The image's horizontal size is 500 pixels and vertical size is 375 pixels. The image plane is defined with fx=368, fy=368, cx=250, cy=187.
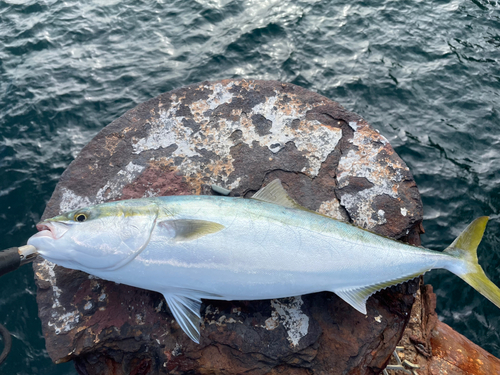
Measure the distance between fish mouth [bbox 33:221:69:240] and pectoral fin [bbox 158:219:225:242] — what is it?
0.63 metres

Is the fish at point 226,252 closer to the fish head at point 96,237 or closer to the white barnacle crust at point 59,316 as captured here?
the fish head at point 96,237

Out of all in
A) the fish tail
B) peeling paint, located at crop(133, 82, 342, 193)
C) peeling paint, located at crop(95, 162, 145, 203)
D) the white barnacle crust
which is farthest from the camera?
peeling paint, located at crop(133, 82, 342, 193)

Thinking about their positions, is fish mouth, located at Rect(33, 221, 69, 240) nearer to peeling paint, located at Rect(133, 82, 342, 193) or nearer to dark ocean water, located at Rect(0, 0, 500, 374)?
peeling paint, located at Rect(133, 82, 342, 193)

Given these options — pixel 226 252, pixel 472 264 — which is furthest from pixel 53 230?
pixel 472 264

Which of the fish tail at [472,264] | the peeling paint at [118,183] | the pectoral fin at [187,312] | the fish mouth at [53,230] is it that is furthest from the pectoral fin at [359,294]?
the peeling paint at [118,183]

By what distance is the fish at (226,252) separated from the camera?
2400 millimetres

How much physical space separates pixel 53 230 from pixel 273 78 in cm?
457

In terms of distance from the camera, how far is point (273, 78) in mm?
6113

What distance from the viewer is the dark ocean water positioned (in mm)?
4477

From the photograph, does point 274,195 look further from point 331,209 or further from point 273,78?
point 273,78

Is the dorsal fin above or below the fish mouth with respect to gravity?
below

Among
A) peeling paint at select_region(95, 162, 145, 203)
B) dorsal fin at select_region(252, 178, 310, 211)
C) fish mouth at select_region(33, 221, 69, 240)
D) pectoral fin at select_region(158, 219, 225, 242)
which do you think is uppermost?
fish mouth at select_region(33, 221, 69, 240)

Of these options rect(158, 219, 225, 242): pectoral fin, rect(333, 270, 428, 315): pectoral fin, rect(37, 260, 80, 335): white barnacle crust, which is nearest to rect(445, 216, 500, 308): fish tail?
rect(333, 270, 428, 315): pectoral fin

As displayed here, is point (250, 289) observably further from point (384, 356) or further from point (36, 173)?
point (36, 173)
